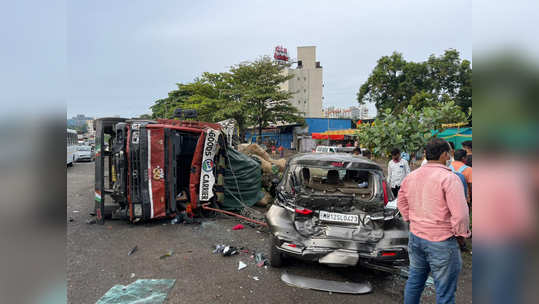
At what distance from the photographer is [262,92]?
2775 centimetres

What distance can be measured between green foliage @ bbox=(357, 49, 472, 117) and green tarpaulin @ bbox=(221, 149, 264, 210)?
87.6ft

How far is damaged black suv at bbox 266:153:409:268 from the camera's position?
3.47m

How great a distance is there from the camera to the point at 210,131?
6453 mm

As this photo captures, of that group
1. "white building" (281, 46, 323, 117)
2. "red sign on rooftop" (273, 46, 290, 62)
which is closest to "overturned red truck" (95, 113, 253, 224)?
"white building" (281, 46, 323, 117)

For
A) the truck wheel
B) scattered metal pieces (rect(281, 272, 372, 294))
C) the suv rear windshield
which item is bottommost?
scattered metal pieces (rect(281, 272, 372, 294))

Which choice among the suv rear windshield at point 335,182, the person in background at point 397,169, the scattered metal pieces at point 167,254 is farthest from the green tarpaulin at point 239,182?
the person in background at point 397,169

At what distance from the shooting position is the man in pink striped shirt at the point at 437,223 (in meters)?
2.25

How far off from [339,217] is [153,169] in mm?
4099

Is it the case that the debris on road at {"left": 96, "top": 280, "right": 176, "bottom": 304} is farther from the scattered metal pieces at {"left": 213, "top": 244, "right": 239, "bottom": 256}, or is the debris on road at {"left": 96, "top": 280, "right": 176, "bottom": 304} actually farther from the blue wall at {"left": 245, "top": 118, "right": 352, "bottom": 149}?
the blue wall at {"left": 245, "top": 118, "right": 352, "bottom": 149}
